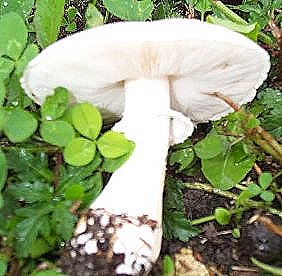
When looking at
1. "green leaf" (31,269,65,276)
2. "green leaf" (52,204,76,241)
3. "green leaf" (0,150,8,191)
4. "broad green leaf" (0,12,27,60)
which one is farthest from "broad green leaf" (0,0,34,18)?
"green leaf" (31,269,65,276)

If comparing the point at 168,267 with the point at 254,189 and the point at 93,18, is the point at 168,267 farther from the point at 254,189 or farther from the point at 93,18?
the point at 93,18

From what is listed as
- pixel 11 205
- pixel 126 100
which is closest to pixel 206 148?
pixel 126 100

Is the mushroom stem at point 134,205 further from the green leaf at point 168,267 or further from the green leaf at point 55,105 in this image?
the green leaf at point 55,105

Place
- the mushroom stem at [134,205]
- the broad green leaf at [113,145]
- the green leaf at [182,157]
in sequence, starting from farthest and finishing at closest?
the green leaf at [182,157]
the broad green leaf at [113,145]
the mushroom stem at [134,205]

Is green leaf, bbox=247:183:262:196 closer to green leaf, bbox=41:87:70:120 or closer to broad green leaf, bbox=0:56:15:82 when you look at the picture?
green leaf, bbox=41:87:70:120

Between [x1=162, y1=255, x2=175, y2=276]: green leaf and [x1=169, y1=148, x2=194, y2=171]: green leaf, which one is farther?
[x1=169, y1=148, x2=194, y2=171]: green leaf

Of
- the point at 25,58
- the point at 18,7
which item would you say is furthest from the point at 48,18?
the point at 25,58

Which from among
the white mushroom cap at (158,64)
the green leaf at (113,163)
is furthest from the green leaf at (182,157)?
the green leaf at (113,163)
